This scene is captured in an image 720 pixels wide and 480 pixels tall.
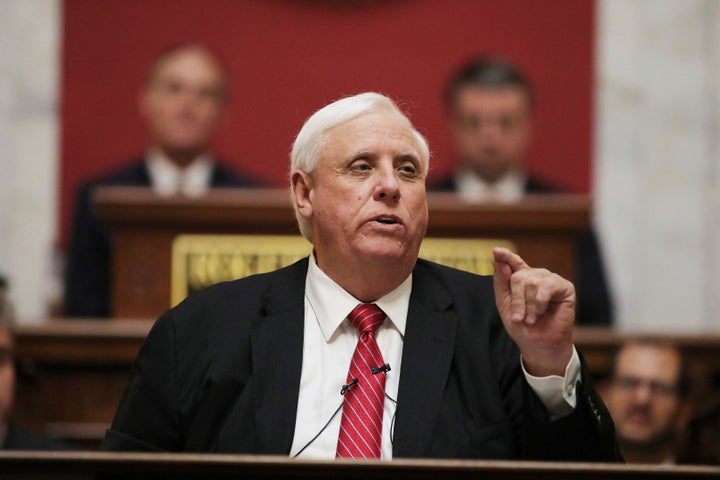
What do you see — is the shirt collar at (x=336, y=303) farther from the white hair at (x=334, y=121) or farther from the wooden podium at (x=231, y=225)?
the wooden podium at (x=231, y=225)

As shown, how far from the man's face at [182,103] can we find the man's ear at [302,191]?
426 cm

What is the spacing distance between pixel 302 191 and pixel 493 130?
4.45 meters

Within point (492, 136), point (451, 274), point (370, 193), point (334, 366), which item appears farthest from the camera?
point (492, 136)

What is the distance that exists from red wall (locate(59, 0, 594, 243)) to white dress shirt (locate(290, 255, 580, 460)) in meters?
5.28

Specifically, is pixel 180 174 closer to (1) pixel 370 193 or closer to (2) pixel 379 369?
(1) pixel 370 193

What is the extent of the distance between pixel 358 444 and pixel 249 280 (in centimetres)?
58

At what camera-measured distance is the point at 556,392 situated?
9.25 feet

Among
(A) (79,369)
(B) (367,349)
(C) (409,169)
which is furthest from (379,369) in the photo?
(A) (79,369)

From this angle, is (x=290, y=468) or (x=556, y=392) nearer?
(x=290, y=468)

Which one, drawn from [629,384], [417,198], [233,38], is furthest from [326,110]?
[233,38]

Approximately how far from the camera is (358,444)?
2879 millimetres

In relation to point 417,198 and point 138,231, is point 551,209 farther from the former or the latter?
point 417,198

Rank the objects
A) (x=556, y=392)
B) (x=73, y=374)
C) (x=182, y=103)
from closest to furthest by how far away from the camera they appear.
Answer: (x=556, y=392)
(x=73, y=374)
(x=182, y=103)

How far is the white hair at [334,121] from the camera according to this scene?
126 inches
